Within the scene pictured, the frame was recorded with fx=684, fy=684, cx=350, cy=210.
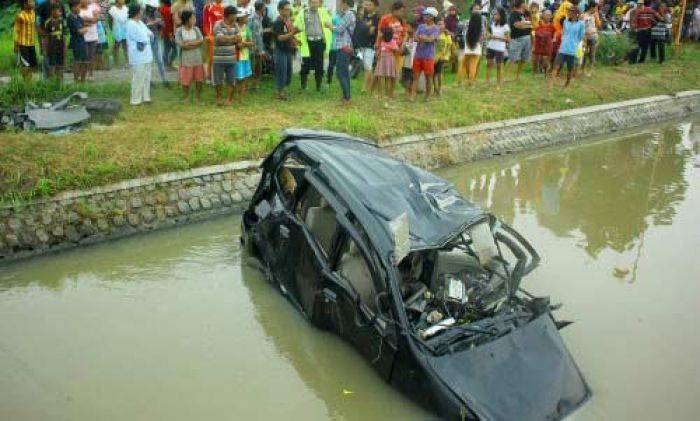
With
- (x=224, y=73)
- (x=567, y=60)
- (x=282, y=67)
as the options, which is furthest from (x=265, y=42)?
(x=567, y=60)

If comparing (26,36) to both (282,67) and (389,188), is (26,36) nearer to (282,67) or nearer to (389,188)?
(282,67)

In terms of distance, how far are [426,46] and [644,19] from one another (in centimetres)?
1004

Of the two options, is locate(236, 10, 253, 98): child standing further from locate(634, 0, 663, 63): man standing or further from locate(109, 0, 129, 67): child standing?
locate(634, 0, 663, 63): man standing

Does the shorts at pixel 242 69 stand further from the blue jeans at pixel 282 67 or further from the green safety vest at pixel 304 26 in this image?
the green safety vest at pixel 304 26

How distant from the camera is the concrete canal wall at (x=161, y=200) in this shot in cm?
805

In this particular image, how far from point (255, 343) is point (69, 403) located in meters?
1.73

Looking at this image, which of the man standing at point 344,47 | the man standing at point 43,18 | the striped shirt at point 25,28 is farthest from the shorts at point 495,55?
the striped shirt at point 25,28

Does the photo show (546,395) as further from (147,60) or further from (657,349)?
(147,60)

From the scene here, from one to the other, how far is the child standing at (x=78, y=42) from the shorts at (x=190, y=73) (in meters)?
2.10

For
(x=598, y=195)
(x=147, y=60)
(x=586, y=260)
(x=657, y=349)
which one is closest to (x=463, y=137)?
(x=598, y=195)

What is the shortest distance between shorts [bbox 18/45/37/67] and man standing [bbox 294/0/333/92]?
4727mm

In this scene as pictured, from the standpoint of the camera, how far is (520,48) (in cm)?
1599

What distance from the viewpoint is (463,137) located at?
12.6 meters

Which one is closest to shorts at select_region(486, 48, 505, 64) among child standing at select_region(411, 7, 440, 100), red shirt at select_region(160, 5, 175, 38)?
child standing at select_region(411, 7, 440, 100)
